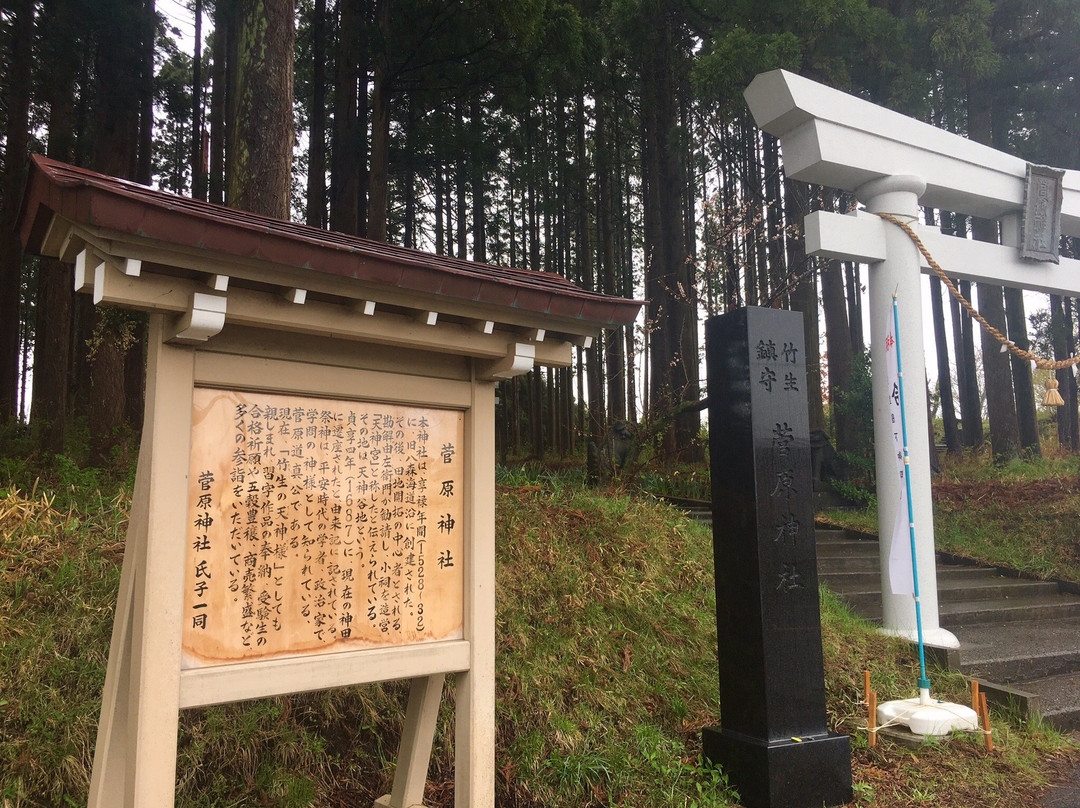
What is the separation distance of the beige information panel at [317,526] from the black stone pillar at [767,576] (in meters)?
1.79

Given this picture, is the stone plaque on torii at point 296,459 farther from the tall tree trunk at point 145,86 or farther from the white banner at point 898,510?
the tall tree trunk at point 145,86

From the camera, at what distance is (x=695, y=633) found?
5.89m

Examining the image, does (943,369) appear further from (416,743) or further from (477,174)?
(416,743)

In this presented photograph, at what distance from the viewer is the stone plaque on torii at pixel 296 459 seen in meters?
2.71

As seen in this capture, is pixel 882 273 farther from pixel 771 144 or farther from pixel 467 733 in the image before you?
pixel 771 144

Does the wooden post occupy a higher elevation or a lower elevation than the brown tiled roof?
lower

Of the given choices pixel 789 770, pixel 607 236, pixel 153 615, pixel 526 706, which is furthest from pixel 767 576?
pixel 607 236

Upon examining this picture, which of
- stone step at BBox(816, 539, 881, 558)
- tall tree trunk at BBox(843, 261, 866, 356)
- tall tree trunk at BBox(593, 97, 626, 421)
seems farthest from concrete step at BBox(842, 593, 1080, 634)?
tall tree trunk at BBox(843, 261, 866, 356)

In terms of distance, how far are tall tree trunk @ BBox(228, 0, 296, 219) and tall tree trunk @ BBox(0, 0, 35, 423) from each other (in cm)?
622

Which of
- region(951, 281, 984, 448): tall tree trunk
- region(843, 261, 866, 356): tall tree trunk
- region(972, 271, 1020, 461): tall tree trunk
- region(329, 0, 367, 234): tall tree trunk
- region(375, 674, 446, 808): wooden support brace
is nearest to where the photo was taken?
region(375, 674, 446, 808): wooden support brace

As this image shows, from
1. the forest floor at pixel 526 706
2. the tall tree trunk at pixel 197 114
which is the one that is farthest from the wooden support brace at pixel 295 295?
the tall tree trunk at pixel 197 114

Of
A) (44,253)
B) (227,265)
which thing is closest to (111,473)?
(44,253)

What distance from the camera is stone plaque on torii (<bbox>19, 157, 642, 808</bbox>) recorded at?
107 inches

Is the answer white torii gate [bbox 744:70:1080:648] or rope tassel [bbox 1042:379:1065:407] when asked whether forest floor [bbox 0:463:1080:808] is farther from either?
rope tassel [bbox 1042:379:1065:407]
